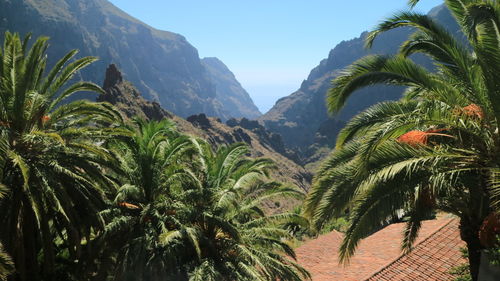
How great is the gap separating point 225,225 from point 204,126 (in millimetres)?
88136

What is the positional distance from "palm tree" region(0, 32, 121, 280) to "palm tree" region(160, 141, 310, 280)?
2324 millimetres

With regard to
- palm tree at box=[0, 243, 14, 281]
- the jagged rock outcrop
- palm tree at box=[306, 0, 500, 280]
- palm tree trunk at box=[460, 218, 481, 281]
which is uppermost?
the jagged rock outcrop

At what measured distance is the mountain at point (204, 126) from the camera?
76562 mm

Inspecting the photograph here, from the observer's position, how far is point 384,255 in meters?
15.7

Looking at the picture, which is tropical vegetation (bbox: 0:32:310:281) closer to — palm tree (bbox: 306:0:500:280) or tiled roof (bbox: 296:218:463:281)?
tiled roof (bbox: 296:218:463:281)

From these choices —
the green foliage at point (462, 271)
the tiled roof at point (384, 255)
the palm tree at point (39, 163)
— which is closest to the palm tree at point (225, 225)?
the palm tree at point (39, 163)

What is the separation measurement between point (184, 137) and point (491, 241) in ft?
30.0

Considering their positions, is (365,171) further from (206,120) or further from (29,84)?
(206,120)

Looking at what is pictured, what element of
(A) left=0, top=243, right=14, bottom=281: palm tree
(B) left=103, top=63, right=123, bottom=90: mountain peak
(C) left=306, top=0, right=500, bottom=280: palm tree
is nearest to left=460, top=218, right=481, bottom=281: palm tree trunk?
(C) left=306, top=0, right=500, bottom=280: palm tree

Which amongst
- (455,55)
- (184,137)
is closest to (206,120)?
(184,137)

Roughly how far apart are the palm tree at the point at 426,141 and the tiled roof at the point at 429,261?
4739 mm

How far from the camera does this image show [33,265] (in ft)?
34.1

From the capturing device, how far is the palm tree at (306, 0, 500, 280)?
6.80 metres

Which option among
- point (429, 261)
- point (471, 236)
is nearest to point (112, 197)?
point (471, 236)
